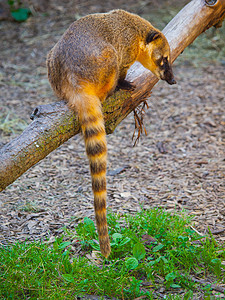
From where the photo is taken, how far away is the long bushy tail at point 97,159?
9.71 feet

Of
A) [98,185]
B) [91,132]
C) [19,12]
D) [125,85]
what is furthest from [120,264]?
[19,12]

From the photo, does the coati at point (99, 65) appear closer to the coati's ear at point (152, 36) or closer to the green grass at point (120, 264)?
the coati's ear at point (152, 36)

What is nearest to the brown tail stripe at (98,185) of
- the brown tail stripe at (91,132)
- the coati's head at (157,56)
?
the brown tail stripe at (91,132)

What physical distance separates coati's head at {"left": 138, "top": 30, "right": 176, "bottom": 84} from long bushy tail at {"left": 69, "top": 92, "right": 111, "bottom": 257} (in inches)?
52.7

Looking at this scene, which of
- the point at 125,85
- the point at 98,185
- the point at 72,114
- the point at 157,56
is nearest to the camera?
the point at 98,185

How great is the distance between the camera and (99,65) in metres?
3.38

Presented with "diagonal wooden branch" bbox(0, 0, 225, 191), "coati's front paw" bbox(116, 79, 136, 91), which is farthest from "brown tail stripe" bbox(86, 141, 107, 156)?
"coati's front paw" bbox(116, 79, 136, 91)

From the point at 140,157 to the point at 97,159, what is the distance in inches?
93.1

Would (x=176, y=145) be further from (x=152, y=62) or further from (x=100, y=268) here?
(x=100, y=268)

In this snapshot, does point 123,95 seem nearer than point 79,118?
No

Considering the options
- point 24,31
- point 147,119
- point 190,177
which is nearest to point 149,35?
point 190,177

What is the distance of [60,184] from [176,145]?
194 centimetres

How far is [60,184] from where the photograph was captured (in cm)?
461

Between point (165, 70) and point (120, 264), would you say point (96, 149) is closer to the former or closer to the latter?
point (120, 264)
